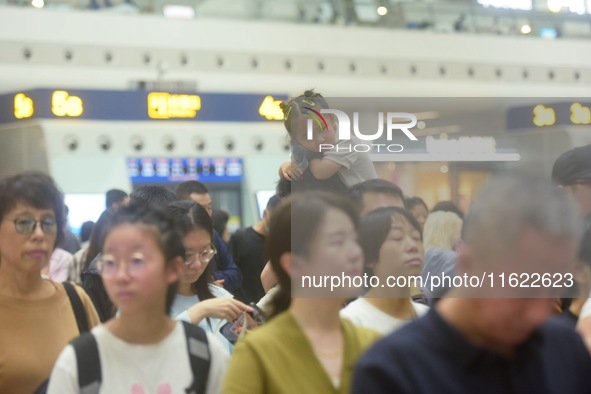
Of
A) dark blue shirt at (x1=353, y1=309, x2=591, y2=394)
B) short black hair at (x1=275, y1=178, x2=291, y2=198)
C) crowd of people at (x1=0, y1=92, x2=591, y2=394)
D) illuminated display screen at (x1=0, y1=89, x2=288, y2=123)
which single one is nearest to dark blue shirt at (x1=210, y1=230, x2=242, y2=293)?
crowd of people at (x1=0, y1=92, x2=591, y2=394)

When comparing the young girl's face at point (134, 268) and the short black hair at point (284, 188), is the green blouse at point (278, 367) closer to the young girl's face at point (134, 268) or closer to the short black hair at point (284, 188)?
the young girl's face at point (134, 268)

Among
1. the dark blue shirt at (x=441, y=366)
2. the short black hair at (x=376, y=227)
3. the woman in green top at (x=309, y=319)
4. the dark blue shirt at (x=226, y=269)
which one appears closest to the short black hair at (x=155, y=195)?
the dark blue shirt at (x=226, y=269)

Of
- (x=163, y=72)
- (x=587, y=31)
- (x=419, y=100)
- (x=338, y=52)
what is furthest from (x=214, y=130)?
(x=419, y=100)

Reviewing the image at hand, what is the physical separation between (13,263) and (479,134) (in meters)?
1.60

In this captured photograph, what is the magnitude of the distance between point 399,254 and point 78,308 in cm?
110

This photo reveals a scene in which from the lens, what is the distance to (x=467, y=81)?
1089 inches

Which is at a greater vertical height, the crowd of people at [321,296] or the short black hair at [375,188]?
the short black hair at [375,188]

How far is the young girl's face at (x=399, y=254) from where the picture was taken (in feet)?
11.8

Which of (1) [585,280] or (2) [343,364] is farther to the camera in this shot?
(1) [585,280]

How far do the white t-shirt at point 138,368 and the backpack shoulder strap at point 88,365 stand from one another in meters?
0.01

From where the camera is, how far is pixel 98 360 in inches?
114

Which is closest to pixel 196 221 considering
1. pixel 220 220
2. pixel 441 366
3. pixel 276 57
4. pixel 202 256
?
pixel 202 256

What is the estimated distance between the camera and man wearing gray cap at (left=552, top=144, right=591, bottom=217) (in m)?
4.09

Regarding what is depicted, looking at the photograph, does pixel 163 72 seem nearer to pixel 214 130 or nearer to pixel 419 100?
pixel 214 130
